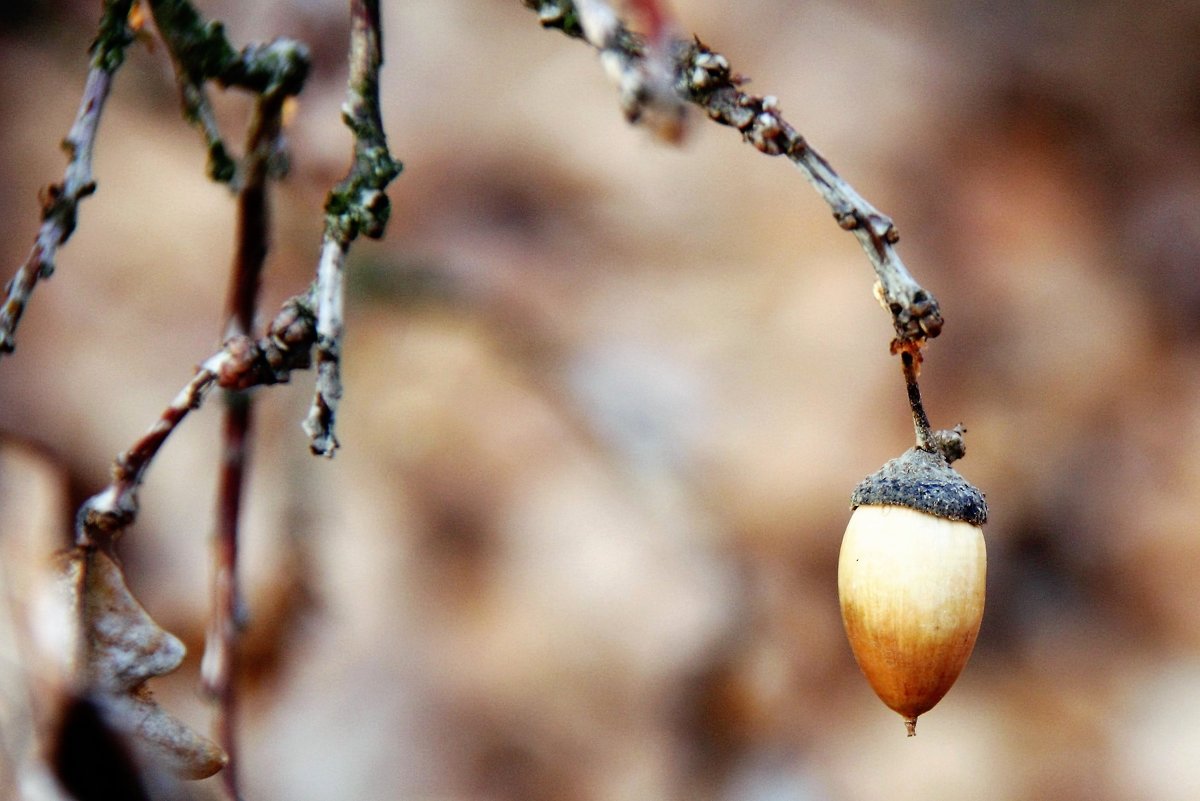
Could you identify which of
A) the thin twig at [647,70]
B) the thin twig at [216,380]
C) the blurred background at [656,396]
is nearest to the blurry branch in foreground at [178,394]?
the thin twig at [216,380]

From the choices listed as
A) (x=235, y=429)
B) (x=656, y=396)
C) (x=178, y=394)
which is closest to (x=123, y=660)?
(x=178, y=394)

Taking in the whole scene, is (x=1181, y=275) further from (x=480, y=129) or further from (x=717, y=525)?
(x=480, y=129)

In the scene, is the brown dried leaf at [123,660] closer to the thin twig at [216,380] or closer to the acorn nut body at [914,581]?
the thin twig at [216,380]

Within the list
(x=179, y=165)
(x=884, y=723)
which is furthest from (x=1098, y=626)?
(x=179, y=165)

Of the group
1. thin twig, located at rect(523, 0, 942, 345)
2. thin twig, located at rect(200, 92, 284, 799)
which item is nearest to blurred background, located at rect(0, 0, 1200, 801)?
thin twig, located at rect(200, 92, 284, 799)

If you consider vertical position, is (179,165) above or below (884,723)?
above

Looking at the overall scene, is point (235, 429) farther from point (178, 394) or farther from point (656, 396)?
point (656, 396)
